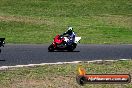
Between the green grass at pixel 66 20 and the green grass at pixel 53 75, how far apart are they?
508 inches

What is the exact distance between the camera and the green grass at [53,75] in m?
13.8

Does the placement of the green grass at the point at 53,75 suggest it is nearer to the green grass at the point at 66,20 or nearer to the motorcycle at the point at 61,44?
the motorcycle at the point at 61,44

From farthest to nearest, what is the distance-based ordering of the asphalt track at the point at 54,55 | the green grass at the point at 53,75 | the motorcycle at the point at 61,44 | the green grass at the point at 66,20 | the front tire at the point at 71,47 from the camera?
the green grass at the point at 66,20 → the front tire at the point at 71,47 → the motorcycle at the point at 61,44 → the asphalt track at the point at 54,55 → the green grass at the point at 53,75

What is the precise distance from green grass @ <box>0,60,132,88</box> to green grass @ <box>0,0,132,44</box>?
12.9 meters

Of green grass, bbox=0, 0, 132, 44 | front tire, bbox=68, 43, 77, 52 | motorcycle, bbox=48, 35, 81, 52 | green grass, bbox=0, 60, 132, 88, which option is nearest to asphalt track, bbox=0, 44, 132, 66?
front tire, bbox=68, 43, 77, 52

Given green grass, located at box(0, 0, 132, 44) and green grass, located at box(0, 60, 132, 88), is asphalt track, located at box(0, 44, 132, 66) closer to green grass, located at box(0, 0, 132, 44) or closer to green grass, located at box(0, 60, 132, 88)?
green grass, located at box(0, 60, 132, 88)

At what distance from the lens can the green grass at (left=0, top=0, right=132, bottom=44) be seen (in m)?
35.3

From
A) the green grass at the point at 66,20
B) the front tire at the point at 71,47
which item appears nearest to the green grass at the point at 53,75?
the front tire at the point at 71,47

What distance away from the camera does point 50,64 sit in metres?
18.1

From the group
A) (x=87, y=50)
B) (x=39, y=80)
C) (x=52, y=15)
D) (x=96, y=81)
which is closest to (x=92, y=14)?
(x=52, y=15)

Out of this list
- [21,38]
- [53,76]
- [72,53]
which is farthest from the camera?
[21,38]

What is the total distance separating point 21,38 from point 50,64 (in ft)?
49.9

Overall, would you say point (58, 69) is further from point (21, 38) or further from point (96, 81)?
point (21, 38)

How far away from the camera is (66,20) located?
1869 inches
